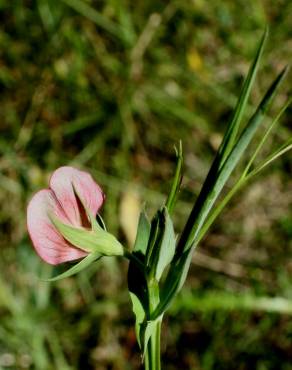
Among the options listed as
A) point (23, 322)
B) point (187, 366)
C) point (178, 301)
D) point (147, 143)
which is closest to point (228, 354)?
point (187, 366)

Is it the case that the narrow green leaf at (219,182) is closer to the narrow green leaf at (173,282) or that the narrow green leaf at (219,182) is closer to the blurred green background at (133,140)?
the narrow green leaf at (173,282)

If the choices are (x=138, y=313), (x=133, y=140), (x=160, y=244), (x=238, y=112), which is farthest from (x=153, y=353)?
(x=133, y=140)

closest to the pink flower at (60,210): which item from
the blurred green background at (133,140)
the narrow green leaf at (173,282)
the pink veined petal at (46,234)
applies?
the pink veined petal at (46,234)

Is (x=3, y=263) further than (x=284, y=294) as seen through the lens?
Yes

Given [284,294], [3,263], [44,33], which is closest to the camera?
[284,294]

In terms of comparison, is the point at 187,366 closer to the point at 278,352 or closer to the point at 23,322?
the point at 278,352

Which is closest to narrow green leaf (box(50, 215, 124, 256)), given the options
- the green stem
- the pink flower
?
the pink flower

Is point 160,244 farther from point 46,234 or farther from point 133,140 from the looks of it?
point 133,140
